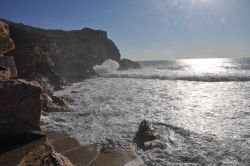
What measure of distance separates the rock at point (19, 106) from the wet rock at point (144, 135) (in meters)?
4.33

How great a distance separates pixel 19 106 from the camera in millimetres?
4617

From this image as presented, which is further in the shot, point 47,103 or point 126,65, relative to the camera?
point 126,65

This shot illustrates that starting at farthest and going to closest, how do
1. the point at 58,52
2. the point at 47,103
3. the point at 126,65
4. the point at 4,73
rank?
1. the point at 126,65
2. the point at 58,52
3. the point at 47,103
4. the point at 4,73

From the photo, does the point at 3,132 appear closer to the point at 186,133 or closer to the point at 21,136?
the point at 21,136

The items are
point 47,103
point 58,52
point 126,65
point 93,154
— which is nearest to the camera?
point 93,154

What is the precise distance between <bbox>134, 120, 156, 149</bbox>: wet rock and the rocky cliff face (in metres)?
14.7

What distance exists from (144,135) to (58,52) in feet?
117

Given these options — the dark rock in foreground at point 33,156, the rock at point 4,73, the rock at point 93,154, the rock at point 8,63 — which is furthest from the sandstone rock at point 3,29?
the rock at point 93,154

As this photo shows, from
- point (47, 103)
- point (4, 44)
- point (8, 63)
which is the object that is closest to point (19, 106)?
point (8, 63)

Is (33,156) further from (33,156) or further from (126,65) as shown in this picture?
(126,65)

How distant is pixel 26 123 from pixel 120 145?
14.0 ft

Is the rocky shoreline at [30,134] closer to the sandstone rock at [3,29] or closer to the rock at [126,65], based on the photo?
the sandstone rock at [3,29]

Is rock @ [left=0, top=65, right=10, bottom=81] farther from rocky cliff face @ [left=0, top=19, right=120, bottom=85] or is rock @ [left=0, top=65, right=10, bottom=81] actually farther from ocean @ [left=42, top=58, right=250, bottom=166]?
rocky cliff face @ [left=0, top=19, right=120, bottom=85]

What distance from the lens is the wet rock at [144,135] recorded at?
28.6ft
